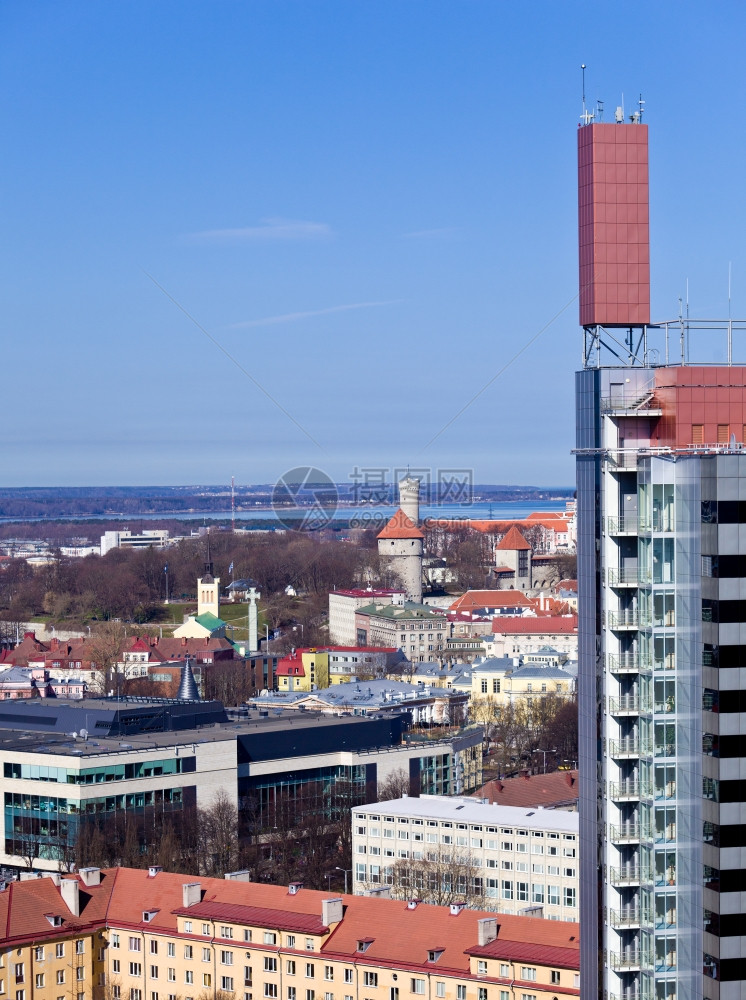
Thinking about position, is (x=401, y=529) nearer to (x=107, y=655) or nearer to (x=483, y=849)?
(x=107, y=655)

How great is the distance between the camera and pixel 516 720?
7994 cm

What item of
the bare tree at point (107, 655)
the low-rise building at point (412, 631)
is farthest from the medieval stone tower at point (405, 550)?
the bare tree at point (107, 655)

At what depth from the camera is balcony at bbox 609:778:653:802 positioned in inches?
973

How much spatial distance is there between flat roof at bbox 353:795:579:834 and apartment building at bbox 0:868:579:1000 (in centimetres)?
1191

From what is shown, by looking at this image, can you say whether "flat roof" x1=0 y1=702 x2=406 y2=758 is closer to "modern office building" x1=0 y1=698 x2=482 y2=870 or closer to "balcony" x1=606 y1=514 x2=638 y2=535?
"modern office building" x1=0 y1=698 x2=482 y2=870

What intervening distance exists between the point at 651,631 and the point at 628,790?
2099 mm

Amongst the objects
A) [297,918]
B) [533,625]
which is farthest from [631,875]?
[533,625]

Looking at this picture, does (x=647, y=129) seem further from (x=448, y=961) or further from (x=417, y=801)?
(x=417, y=801)

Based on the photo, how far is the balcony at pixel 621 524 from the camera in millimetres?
25038

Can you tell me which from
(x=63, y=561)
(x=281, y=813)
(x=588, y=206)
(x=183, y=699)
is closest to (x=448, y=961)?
(x=588, y=206)

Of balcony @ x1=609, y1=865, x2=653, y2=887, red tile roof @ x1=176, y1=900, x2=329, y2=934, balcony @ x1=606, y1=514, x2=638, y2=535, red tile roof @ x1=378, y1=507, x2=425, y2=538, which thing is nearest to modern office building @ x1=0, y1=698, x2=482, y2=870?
red tile roof @ x1=176, y1=900, x2=329, y2=934

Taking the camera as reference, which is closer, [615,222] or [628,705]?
[628,705]

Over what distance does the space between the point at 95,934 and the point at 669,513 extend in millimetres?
17511

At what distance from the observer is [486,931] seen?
112 ft
